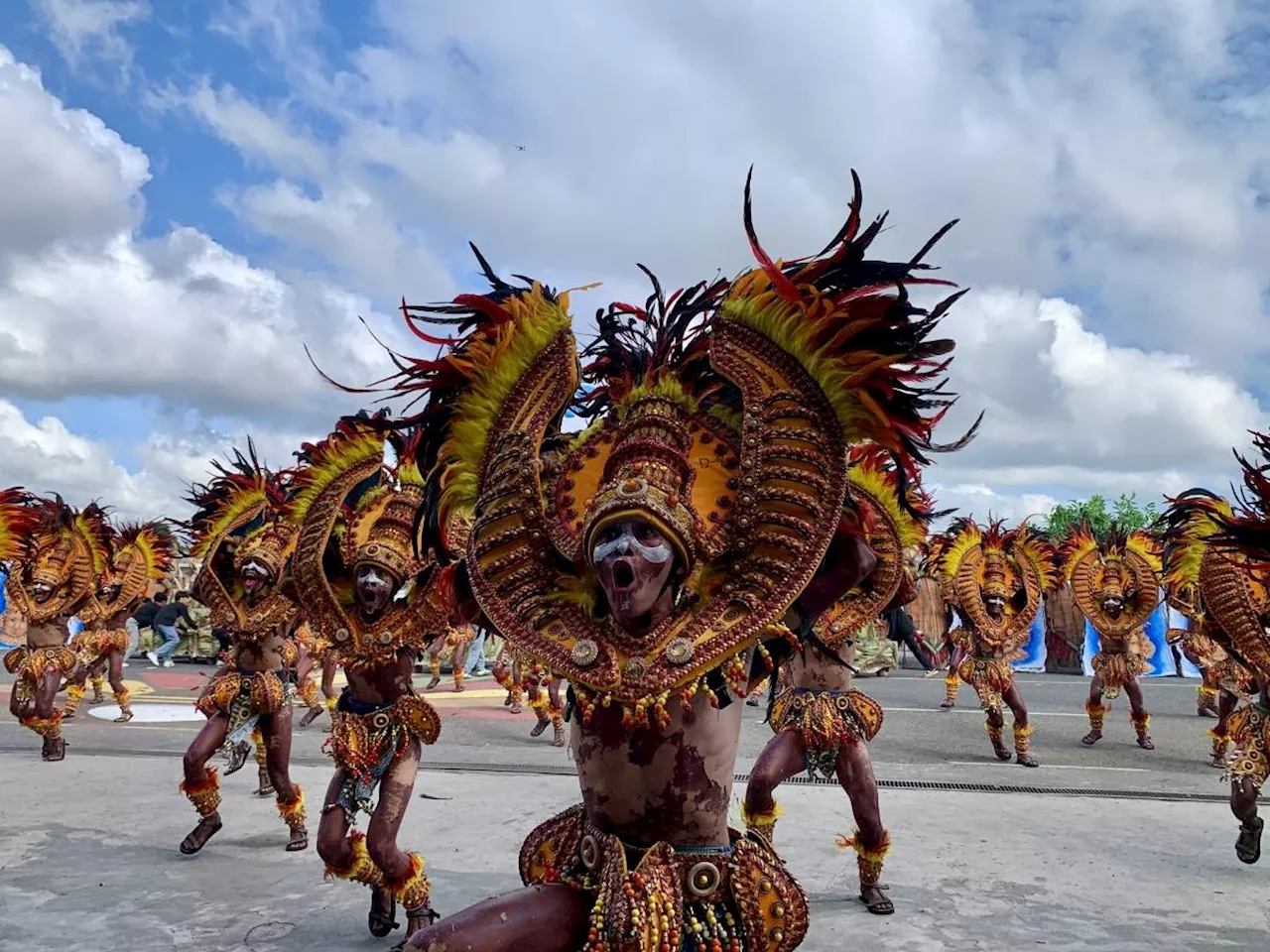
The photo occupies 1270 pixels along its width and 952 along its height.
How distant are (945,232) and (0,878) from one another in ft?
20.9

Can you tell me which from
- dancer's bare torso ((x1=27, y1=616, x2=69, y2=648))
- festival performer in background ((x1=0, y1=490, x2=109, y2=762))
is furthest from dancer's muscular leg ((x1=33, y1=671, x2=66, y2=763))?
dancer's bare torso ((x1=27, y1=616, x2=69, y2=648))

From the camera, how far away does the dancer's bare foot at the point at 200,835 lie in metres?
6.43

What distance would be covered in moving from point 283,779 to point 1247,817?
6132mm

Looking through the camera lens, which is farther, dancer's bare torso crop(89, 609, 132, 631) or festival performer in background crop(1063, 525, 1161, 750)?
dancer's bare torso crop(89, 609, 132, 631)

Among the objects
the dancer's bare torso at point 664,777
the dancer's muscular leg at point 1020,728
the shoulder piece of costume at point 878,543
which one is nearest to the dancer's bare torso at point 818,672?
the shoulder piece of costume at point 878,543

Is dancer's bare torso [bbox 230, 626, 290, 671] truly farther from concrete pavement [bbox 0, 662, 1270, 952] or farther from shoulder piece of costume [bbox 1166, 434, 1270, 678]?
shoulder piece of costume [bbox 1166, 434, 1270, 678]

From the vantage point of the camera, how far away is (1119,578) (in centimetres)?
1148

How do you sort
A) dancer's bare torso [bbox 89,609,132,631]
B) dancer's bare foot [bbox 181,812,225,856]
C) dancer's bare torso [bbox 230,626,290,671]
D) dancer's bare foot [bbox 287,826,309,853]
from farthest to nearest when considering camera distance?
1. dancer's bare torso [bbox 89,609,132,631]
2. dancer's bare torso [bbox 230,626,290,671]
3. dancer's bare foot [bbox 287,826,309,853]
4. dancer's bare foot [bbox 181,812,225,856]

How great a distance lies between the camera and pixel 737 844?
298 cm

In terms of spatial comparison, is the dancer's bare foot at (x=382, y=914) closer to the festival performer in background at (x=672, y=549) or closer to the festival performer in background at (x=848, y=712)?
the festival performer in background at (x=848, y=712)

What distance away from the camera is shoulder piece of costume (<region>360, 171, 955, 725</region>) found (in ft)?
9.40

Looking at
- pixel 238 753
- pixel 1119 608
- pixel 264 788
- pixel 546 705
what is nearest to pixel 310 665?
pixel 546 705

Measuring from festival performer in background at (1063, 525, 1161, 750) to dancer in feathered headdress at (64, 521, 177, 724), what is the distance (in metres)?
11.3

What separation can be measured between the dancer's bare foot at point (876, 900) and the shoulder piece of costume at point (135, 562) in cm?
983
